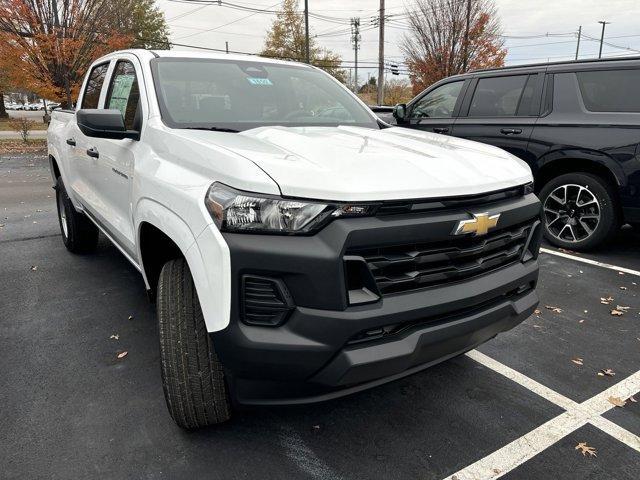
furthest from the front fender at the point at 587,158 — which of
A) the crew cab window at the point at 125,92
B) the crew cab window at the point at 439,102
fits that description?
the crew cab window at the point at 125,92

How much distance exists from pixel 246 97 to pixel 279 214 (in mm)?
1613

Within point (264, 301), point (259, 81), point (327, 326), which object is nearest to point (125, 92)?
point (259, 81)

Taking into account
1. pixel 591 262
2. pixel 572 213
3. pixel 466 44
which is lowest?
pixel 591 262

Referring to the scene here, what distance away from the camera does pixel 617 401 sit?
262 cm

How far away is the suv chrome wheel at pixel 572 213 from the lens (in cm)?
508

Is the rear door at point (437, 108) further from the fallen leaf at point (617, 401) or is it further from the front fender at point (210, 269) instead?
the front fender at point (210, 269)

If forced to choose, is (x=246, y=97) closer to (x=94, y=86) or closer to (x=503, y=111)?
(x=94, y=86)

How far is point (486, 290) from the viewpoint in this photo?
2.08 metres

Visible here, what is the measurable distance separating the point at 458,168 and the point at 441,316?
0.67 metres

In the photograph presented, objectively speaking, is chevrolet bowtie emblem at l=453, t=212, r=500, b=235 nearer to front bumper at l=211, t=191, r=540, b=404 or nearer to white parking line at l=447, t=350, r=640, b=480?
front bumper at l=211, t=191, r=540, b=404

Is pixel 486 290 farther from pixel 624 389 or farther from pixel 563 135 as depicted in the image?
pixel 563 135

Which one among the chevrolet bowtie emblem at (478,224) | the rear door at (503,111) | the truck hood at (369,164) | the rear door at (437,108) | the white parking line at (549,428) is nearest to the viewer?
the truck hood at (369,164)

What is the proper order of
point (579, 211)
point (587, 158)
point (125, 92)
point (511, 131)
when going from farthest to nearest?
point (511, 131), point (579, 211), point (587, 158), point (125, 92)

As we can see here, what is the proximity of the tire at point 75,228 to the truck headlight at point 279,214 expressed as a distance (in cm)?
346
